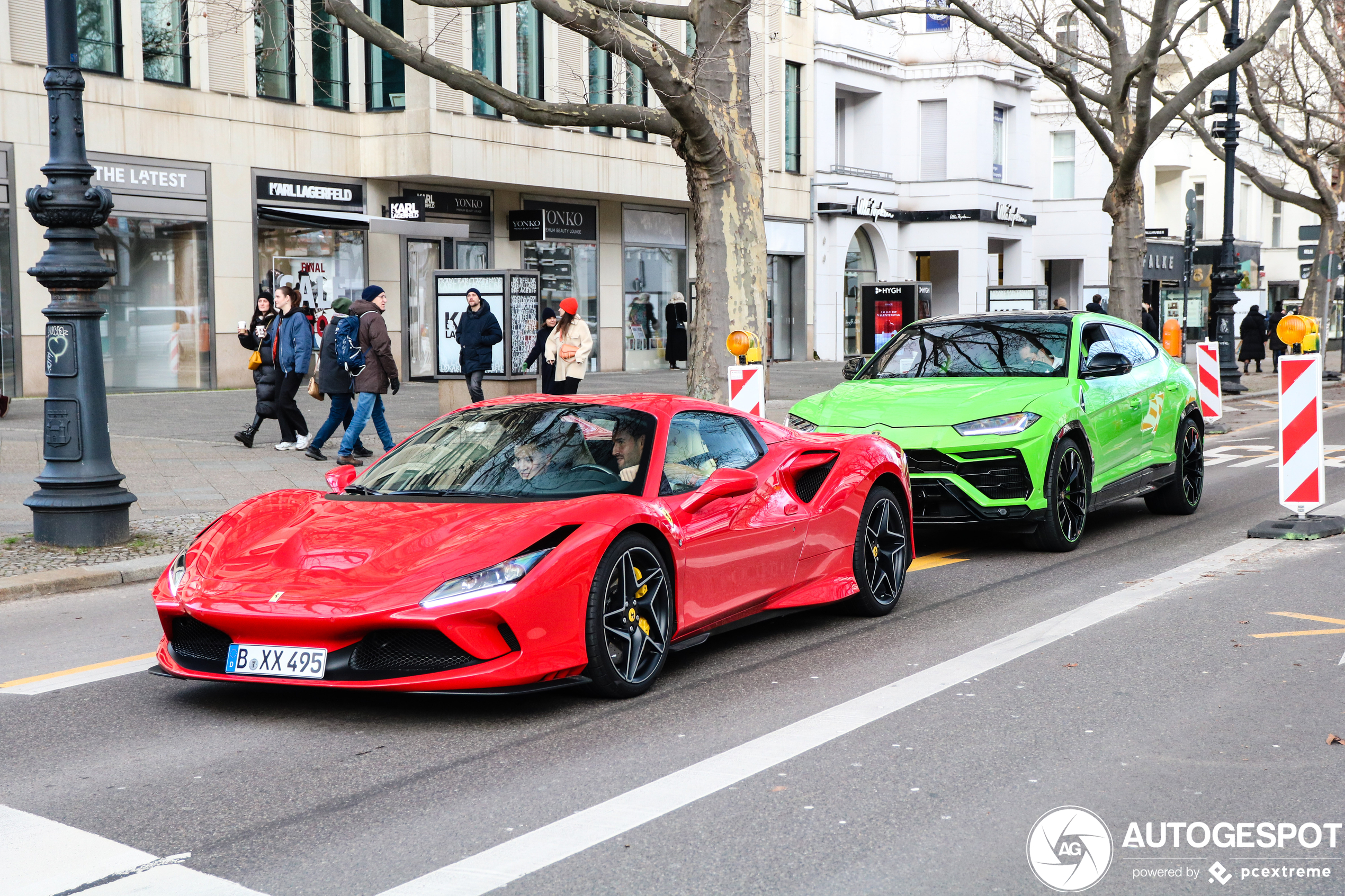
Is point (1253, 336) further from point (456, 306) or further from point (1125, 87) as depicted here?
point (456, 306)

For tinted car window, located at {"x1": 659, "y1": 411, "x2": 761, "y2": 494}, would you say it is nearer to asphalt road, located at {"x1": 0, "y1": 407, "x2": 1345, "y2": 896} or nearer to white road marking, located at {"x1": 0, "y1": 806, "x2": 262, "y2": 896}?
asphalt road, located at {"x1": 0, "y1": 407, "x2": 1345, "y2": 896}

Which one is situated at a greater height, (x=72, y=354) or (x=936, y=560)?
(x=72, y=354)

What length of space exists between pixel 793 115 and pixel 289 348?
2528 cm

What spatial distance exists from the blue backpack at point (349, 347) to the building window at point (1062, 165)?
129 feet

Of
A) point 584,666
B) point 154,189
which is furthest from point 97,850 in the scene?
point 154,189

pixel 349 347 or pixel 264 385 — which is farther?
pixel 264 385

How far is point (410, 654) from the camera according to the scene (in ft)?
17.6

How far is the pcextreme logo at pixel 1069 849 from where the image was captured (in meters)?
3.98

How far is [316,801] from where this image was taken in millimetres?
4641

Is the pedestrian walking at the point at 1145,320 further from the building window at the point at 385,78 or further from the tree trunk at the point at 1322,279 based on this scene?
the building window at the point at 385,78

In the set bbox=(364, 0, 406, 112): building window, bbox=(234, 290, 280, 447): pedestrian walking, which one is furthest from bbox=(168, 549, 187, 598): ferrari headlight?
bbox=(364, 0, 406, 112): building window

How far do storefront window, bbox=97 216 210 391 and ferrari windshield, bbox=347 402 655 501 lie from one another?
1887 centimetres

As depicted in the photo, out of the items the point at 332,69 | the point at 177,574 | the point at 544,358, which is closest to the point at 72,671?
the point at 177,574

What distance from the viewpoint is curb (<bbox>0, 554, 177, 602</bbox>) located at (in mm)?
8672
